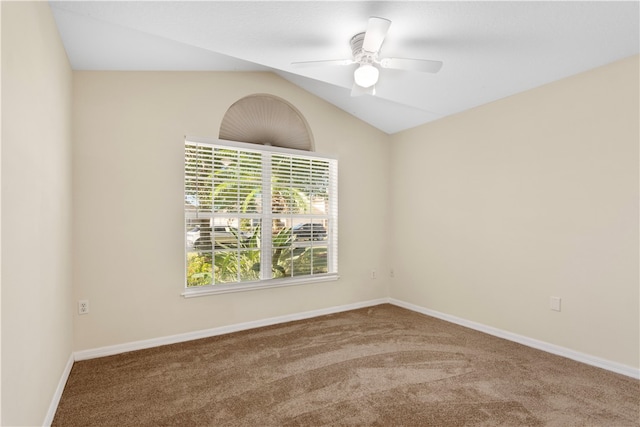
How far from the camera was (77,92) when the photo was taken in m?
2.74

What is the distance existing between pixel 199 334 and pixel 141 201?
139 centimetres

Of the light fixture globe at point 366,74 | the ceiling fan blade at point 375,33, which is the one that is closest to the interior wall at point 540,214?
the light fixture globe at point 366,74

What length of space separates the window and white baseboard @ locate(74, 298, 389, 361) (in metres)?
0.39

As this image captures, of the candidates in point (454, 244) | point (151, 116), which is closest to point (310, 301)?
point (454, 244)

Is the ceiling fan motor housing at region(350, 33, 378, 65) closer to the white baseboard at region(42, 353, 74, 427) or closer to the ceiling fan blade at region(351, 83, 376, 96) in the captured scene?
the ceiling fan blade at region(351, 83, 376, 96)

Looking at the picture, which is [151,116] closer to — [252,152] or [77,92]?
[77,92]

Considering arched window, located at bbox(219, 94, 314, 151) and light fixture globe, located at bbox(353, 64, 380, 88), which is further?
arched window, located at bbox(219, 94, 314, 151)

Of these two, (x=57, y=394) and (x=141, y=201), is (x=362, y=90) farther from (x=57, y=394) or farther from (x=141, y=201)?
(x=57, y=394)

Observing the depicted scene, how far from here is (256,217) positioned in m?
3.63

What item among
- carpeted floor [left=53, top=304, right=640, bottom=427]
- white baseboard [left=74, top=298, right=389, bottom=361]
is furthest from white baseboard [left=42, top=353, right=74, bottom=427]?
white baseboard [left=74, top=298, right=389, bottom=361]

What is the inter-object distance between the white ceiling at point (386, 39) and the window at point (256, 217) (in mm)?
995

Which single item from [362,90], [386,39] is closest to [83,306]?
[362,90]

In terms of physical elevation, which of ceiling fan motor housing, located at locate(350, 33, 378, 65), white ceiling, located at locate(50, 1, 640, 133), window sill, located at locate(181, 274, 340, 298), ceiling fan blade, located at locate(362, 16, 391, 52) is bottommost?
window sill, located at locate(181, 274, 340, 298)

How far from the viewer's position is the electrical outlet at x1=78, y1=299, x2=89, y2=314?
2741mm
